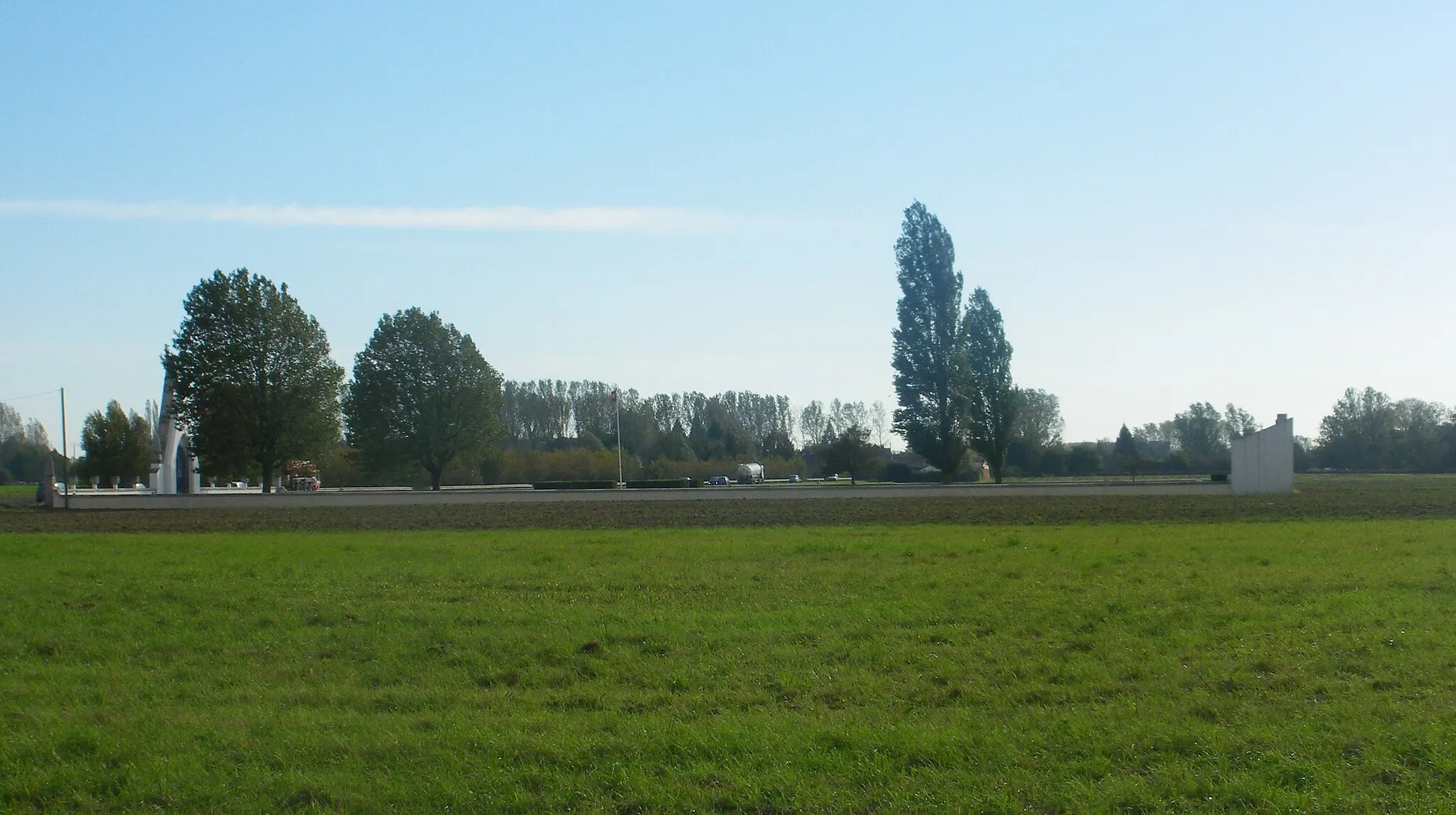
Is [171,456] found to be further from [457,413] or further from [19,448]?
[19,448]

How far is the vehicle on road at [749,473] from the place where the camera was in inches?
3912

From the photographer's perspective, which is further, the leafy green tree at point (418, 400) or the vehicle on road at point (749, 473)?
the vehicle on road at point (749, 473)

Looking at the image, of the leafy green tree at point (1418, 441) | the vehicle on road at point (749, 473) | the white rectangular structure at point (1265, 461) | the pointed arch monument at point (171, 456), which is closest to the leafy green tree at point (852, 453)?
the vehicle on road at point (749, 473)

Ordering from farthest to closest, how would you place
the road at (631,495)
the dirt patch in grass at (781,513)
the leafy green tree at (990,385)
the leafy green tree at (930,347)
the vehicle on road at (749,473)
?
the vehicle on road at (749,473) < the leafy green tree at (990,385) < the leafy green tree at (930,347) < the road at (631,495) < the dirt patch in grass at (781,513)

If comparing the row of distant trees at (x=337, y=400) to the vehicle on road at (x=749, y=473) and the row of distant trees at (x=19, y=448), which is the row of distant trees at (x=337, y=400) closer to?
the vehicle on road at (x=749, y=473)

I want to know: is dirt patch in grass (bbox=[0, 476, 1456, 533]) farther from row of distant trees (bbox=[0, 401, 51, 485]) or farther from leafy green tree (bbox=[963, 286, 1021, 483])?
row of distant trees (bbox=[0, 401, 51, 485])

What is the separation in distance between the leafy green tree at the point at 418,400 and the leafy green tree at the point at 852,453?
23136mm

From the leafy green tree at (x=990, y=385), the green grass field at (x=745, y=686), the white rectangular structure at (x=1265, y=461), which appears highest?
the leafy green tree at (x=990, y=385)

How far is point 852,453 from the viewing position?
243 ft

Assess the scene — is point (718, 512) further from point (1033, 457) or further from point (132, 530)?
point (1033, 457)

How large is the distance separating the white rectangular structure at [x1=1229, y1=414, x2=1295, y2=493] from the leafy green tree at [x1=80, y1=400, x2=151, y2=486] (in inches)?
3213

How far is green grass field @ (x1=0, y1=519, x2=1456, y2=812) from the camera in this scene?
6.68 m

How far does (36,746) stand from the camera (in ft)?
25.8

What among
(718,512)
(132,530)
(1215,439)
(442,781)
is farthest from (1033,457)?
(442,781)
